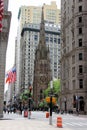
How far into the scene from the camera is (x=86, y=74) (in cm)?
9094

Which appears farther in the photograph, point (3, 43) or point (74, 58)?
point (74, 58)

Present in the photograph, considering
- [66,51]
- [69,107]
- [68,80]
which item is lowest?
[69,107]

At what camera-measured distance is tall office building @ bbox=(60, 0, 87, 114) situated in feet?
299

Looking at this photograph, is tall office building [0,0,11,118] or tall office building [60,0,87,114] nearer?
tall office building [0,0,11,118]

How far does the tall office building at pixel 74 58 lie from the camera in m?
91.1

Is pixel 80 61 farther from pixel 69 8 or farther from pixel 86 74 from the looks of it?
pixel 69 8

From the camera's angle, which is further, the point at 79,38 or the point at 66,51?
the point at 66,51

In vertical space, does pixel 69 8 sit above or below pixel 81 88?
above

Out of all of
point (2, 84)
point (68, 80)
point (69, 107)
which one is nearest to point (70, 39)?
point (68, 80)

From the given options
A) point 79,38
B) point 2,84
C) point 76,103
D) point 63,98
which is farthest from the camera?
point 63,98

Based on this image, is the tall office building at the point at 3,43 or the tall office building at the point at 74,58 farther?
the tall office building at the point at 74,58

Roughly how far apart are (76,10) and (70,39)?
892 centimetres

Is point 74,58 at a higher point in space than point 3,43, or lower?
higher

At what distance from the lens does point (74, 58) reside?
95.8 meters
